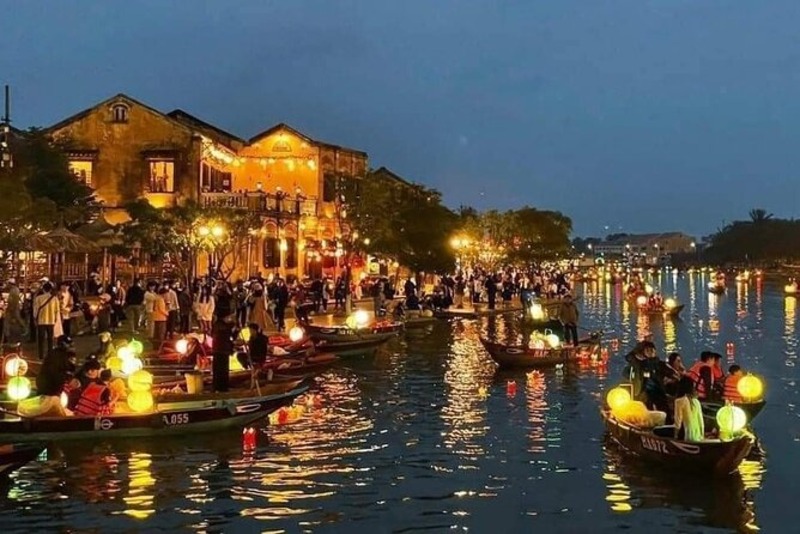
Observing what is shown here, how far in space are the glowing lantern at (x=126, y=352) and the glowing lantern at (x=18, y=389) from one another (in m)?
3.64

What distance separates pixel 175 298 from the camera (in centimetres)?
3247

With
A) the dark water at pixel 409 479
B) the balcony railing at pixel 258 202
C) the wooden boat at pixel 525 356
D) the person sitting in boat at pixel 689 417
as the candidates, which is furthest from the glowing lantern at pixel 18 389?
the balcony railing at pixel 258 202

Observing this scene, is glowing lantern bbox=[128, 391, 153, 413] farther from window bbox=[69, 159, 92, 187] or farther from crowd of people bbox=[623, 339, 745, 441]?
window bbox=[69, 159, 92, 187]

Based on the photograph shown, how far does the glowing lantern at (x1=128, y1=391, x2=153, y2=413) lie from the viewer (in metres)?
19.0

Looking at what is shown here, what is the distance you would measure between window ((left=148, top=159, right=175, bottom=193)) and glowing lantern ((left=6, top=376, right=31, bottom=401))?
1314 inches

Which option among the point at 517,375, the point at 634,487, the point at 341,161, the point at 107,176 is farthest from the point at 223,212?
the point at 634,487

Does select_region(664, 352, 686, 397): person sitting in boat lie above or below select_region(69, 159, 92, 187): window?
below

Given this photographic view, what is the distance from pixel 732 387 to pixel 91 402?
12170 mm

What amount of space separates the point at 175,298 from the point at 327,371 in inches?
231

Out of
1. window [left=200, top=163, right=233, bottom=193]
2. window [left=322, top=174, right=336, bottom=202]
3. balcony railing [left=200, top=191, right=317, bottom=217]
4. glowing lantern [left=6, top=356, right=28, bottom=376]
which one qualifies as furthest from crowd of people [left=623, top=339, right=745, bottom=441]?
window [left=322, top=174, right=336, bottom=202]

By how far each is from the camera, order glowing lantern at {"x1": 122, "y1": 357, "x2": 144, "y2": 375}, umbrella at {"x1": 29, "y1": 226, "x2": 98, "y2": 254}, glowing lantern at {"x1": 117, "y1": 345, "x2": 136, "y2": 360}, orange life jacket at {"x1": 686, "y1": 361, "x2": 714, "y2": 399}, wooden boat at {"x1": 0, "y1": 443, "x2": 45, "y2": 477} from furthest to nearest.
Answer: umbrella at {"x1": 29, "y1": 226, "x2": 98, "y2": 254} < glowing lantern at {"x1": 117, "y1": 345, "x2": 136, "y2": 360} < glowing lantern at {"x1": 122, "y1": 357, "x2": 144, "y2": 375} < orange life jacket at {"x1": 686, "y1": 361, "x2": 714, "y2": 399} < wooden boat at {"x1": 0, "y1": 443, "x2": 45, "y2": 477}

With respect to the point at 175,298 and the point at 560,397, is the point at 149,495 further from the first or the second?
the point at 175,298

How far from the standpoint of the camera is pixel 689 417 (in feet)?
52.9

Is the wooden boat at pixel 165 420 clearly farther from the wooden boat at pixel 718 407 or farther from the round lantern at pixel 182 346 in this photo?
the wooden boat at pixel 718 407
